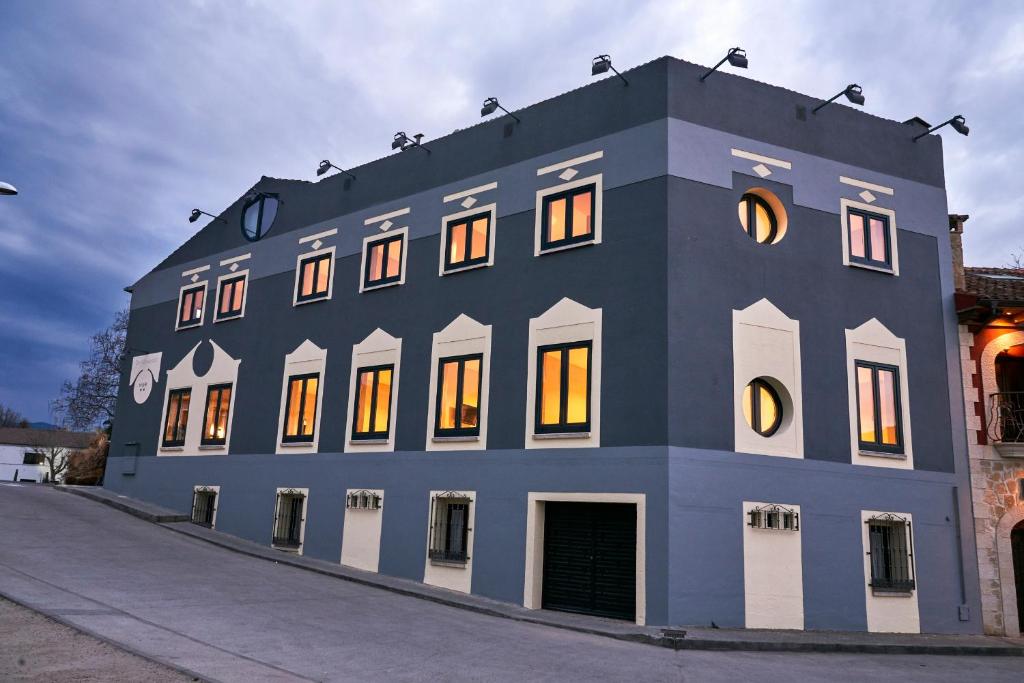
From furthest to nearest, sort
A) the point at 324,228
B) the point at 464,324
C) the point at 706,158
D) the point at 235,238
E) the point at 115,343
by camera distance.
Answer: the point at 115,343 → the point at 235,238 → the point at 324,228 → the point at 464,324 → the point at 706,158

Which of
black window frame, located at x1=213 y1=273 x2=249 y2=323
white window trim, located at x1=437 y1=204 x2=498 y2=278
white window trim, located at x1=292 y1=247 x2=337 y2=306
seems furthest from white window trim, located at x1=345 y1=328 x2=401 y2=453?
black window frame, located at x1=213 y1=273 x2=249 y2=323

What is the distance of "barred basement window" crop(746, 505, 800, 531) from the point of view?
15602 millimetres

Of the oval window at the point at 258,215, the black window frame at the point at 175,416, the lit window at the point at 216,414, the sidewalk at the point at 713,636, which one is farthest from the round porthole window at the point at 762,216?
the black window frame at the point at 175,416

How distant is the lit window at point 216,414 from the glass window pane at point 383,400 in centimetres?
666

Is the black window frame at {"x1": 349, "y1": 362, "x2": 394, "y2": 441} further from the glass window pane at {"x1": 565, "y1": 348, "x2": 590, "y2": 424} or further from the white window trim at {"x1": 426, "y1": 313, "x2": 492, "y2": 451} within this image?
the glass window pane at {"x1": 565, "y1": 348, "x2": 590, "y2": 424}

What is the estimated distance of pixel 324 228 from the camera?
78.3 ft

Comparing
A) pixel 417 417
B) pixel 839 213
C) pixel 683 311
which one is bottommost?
pixel 417 417

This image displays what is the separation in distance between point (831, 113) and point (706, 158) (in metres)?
3.80

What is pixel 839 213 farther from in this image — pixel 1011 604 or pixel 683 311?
pixel 1011 604

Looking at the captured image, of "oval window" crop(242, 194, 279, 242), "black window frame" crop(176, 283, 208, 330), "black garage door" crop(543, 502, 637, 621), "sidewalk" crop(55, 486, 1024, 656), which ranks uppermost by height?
"oval window" crop(242, 194, 279, 242)

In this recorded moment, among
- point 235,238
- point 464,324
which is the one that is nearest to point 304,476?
point 464,324

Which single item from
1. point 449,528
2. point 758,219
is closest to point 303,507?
point 449,528

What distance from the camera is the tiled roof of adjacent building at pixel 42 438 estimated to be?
8194 centimetres

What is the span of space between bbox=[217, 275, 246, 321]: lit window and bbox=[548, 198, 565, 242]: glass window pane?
1198 cm
